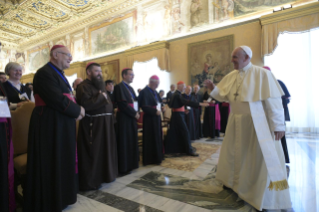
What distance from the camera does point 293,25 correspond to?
6691 millimetres

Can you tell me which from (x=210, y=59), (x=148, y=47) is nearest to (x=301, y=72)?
(x=210, y=59)

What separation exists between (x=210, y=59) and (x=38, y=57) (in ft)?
52.3

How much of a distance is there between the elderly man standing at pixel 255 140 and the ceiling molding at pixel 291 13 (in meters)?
6.24

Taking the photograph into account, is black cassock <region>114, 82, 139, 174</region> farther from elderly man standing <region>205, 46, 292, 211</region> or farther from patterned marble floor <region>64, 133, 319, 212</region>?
elderly man standing <region>205, 46, 292, 211</region>

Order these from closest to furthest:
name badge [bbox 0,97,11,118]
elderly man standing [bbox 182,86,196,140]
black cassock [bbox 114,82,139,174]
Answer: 1. name badge [bbox 0,97,11,118]
2. black cassock [bbox 114,82,139,174]
3. elderly man standing [bbox 182,86,196,140]

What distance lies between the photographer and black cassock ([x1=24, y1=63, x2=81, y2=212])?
192 cm

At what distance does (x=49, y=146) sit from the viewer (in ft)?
6.48

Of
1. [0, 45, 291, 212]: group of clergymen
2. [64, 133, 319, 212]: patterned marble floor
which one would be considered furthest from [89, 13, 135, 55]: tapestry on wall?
[64, 133, 319, 212]: patterned marble floor

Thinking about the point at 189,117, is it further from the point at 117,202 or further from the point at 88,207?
the point at 88,207

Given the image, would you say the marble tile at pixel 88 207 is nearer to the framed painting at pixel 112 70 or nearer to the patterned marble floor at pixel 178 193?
the patterned marble floor at pixel 178 193

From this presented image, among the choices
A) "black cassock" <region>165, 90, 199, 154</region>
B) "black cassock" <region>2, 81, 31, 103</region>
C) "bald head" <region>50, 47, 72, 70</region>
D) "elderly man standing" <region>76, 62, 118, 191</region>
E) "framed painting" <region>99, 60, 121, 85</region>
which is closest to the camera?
"bald head" <region>50, 47, 72, 70</region>

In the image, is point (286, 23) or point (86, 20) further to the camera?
point (86, 20)

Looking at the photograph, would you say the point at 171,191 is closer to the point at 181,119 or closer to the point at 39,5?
the point at 181,119

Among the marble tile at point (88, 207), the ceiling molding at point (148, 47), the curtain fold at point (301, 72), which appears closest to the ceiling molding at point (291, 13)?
the curtain fold at point (301, 72)
